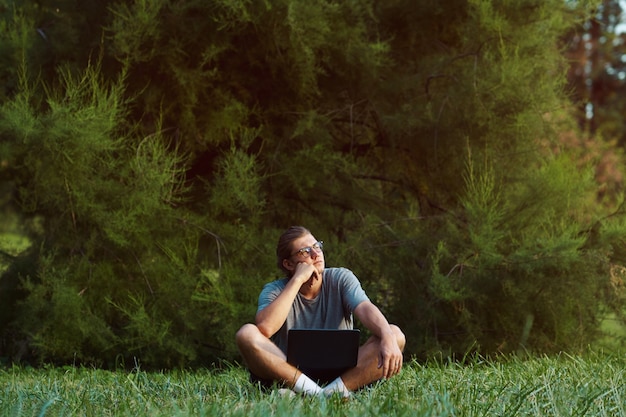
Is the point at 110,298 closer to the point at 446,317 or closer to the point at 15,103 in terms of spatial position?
the point at 15,103

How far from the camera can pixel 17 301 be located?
6859 millimetres

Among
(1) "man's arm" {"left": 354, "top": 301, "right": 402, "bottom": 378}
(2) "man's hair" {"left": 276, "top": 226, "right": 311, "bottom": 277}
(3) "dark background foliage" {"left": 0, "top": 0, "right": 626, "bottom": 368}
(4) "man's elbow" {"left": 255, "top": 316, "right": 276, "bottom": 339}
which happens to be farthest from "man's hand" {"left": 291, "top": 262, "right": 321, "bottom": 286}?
(3) "dark background foliage" {"left": 0, "top": 0, "right": 626, "bottom": 368}

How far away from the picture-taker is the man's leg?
12.8ft

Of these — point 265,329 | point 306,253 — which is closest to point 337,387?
point 265,329

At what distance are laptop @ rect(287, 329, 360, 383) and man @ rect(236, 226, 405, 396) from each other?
0.05 m

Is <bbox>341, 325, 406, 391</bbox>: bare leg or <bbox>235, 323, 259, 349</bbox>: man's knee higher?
<bbox>235, 323, 259, 349</bbox>: man's knee

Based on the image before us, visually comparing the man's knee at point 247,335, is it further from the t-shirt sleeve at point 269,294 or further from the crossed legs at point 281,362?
the t-shirt sleeve at point 269,294

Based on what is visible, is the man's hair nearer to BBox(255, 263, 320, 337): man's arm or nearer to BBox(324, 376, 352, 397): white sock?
BBox(255, 263, 320, 337): man's arm

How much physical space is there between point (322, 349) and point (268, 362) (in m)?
0.26

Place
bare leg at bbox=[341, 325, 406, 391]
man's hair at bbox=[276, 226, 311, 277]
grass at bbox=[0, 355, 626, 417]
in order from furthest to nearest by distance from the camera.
Answer: 1. man's hair at bbox=[276, 226, 311, 277]
2. bare leg at bbox=[341, 325, 406, 391]
3. grass at bbox=[0, 355, 626, 417]

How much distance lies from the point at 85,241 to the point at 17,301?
0.72 meters

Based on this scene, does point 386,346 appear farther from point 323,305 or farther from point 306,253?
point 306,253

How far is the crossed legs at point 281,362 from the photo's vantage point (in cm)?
395

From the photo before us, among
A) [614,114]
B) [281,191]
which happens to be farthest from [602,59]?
[281,191]
